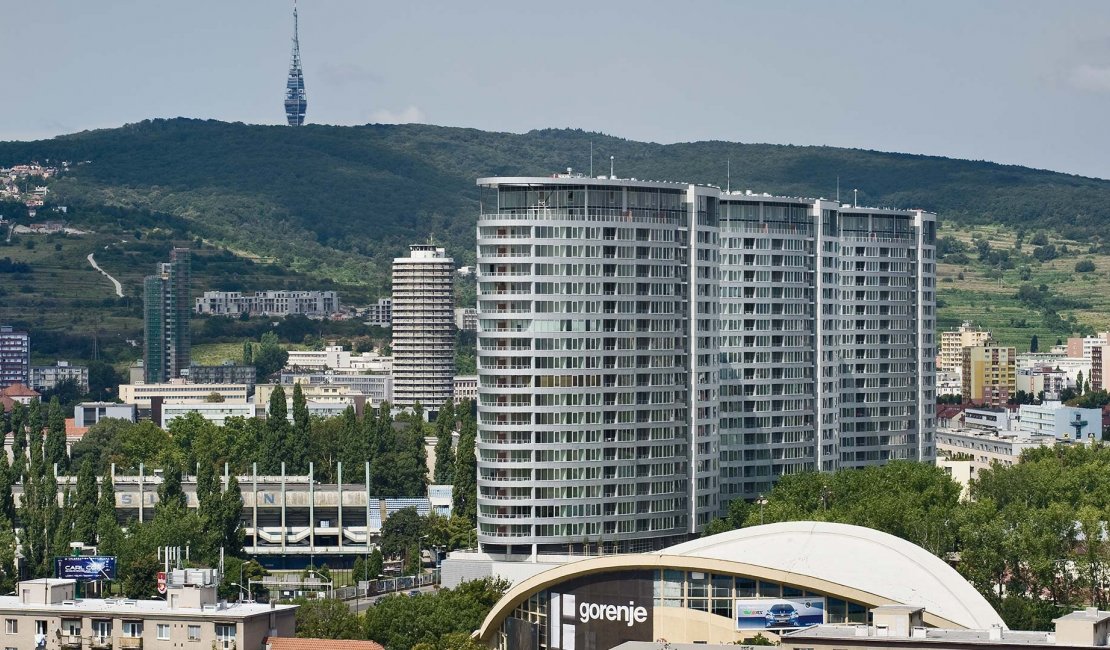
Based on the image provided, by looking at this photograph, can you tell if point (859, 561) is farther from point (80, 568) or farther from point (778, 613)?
point (80, 568)

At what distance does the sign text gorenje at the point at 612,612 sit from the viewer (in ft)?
401

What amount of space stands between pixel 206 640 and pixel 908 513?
2806 inches

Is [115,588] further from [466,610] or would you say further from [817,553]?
[817,553]

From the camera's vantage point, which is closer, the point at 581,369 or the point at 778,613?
the point at 778,613

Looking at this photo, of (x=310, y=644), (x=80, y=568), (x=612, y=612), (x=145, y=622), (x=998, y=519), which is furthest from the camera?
(x=998, y=519)

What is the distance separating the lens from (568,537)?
17638 cm

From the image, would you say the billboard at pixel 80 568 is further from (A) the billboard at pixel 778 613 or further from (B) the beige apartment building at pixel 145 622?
(A) the billboard at pixel 778 613

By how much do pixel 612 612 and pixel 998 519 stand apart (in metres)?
49.7

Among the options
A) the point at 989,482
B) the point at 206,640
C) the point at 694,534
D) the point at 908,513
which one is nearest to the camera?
the point at 206,640

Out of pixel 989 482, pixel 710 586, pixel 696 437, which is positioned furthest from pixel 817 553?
pixel 989 482

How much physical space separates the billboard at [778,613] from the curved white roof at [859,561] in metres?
1.50

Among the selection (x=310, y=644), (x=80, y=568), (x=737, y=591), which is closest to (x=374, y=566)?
(x=80, y=568)

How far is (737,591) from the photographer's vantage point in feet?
396

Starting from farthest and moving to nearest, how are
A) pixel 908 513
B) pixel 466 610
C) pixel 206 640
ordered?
1. pixel 908 513
2. pixel 466 610
3. pixel 206 640
